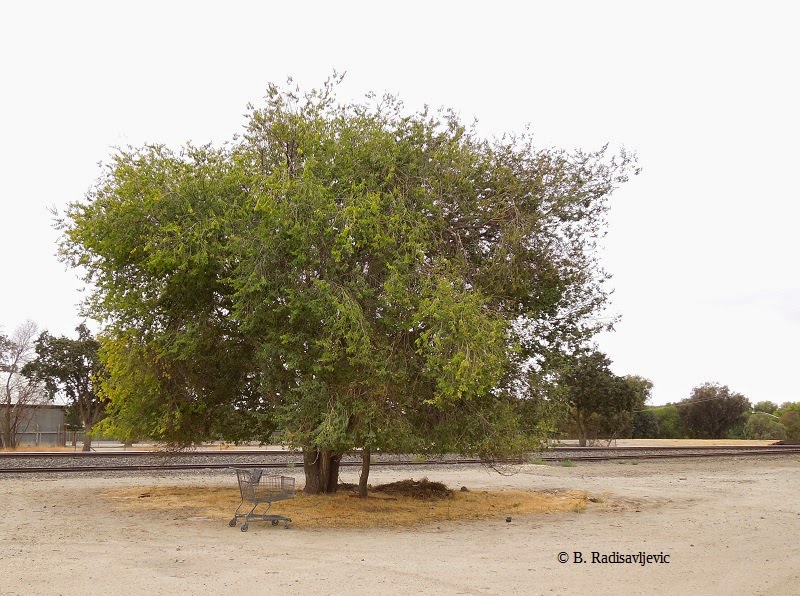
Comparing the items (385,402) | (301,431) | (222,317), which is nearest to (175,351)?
(222,317)

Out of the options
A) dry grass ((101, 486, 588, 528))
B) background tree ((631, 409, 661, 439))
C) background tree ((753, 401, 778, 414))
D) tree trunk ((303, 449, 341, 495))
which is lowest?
dry grass ((101, 486, 588, 528))

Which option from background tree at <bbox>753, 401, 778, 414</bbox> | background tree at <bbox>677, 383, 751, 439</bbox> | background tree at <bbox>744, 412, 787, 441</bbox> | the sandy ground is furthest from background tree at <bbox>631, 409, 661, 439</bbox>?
the sandy ground

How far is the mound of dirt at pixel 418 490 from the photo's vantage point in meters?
20.0

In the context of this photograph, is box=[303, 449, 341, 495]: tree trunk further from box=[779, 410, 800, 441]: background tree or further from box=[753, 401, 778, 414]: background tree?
box=[753, 401, 778, 414]: background tree

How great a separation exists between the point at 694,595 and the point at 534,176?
992cm

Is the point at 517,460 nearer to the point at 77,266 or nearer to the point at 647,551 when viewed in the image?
the point at 647,551

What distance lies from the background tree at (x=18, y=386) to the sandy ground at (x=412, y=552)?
33814 mm

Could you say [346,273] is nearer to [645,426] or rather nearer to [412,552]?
[412,552]

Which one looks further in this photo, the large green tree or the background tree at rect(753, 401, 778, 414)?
the background tree at rect(753, 401, 778, 414)

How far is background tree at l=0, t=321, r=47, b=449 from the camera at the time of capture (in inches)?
1989

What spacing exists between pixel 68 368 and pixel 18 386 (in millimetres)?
4417

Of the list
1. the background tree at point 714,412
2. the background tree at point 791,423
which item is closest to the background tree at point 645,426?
the background tree at point 714,412

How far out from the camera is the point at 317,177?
15922mm

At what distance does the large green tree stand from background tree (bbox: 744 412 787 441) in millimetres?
68696
